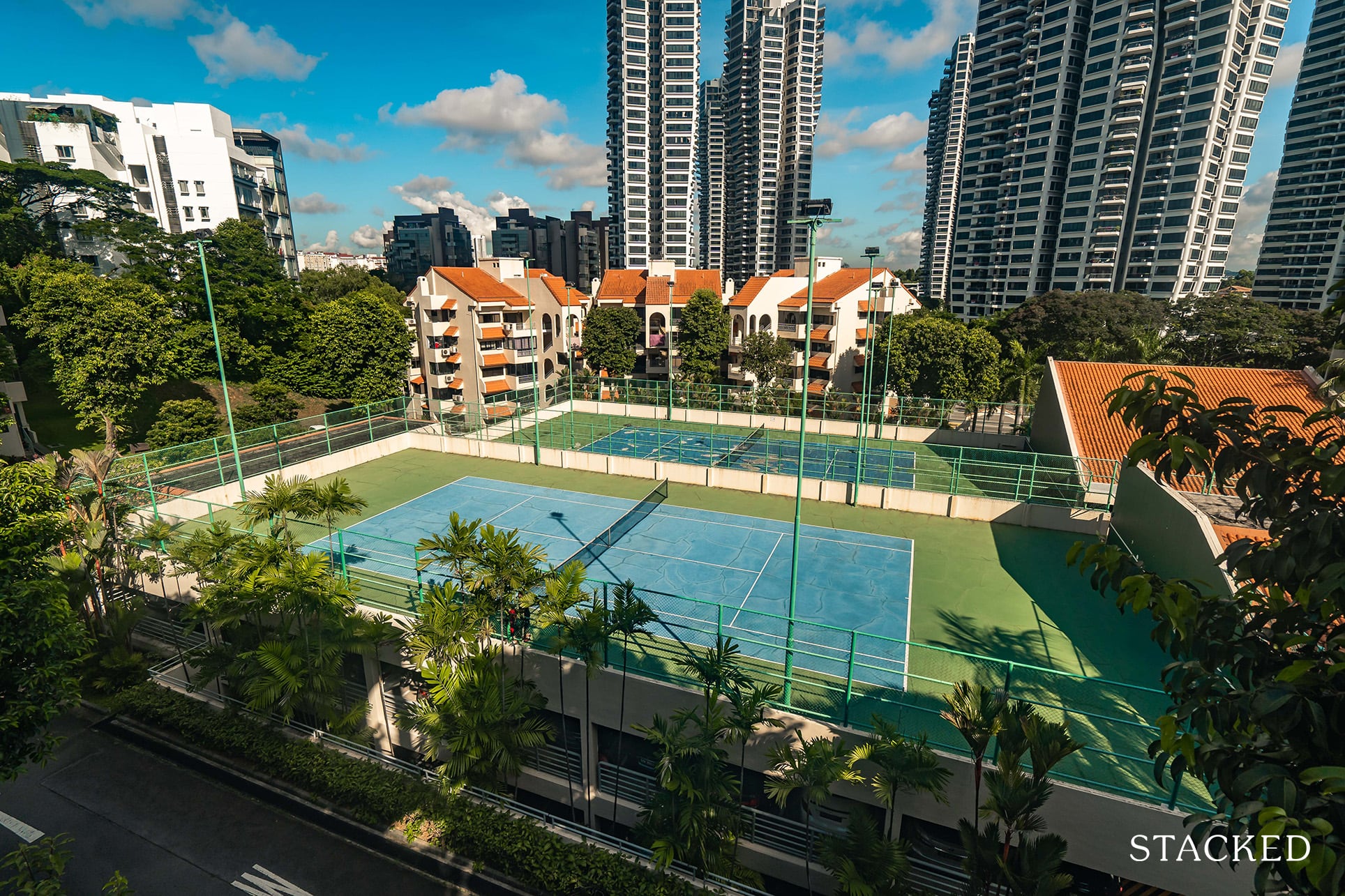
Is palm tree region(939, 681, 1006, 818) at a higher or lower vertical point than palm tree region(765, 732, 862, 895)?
higher

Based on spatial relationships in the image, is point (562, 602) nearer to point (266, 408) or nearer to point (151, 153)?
point (266, 408)

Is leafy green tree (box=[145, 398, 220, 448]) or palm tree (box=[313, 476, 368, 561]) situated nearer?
palm tree (box=[313, 476, 368, 561])

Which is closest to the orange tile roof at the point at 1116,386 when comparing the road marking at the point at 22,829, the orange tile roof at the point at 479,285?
the road marking at the point at 22,829

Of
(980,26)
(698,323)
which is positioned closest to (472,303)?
(698,323)

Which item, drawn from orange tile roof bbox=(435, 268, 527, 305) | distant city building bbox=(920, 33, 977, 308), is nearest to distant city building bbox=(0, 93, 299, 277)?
orange tile roof bbox=(435, 268, 527, 305)

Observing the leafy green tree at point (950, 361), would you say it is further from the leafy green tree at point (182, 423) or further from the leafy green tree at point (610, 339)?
the leafy green tree at point (182, 423)

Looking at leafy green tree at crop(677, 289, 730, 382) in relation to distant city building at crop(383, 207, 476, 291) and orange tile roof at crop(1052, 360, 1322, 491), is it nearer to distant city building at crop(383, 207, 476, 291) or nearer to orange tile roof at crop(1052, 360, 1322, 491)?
orange tile roof at crop(1052, 360, 1322, 491)

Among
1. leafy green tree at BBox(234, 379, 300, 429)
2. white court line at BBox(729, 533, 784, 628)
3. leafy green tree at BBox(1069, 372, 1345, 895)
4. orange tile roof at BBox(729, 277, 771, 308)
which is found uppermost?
orange tile roof at BBox(729, 277, 771, 308)

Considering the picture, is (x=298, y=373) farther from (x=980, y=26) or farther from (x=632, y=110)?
(x=980, y=26)
